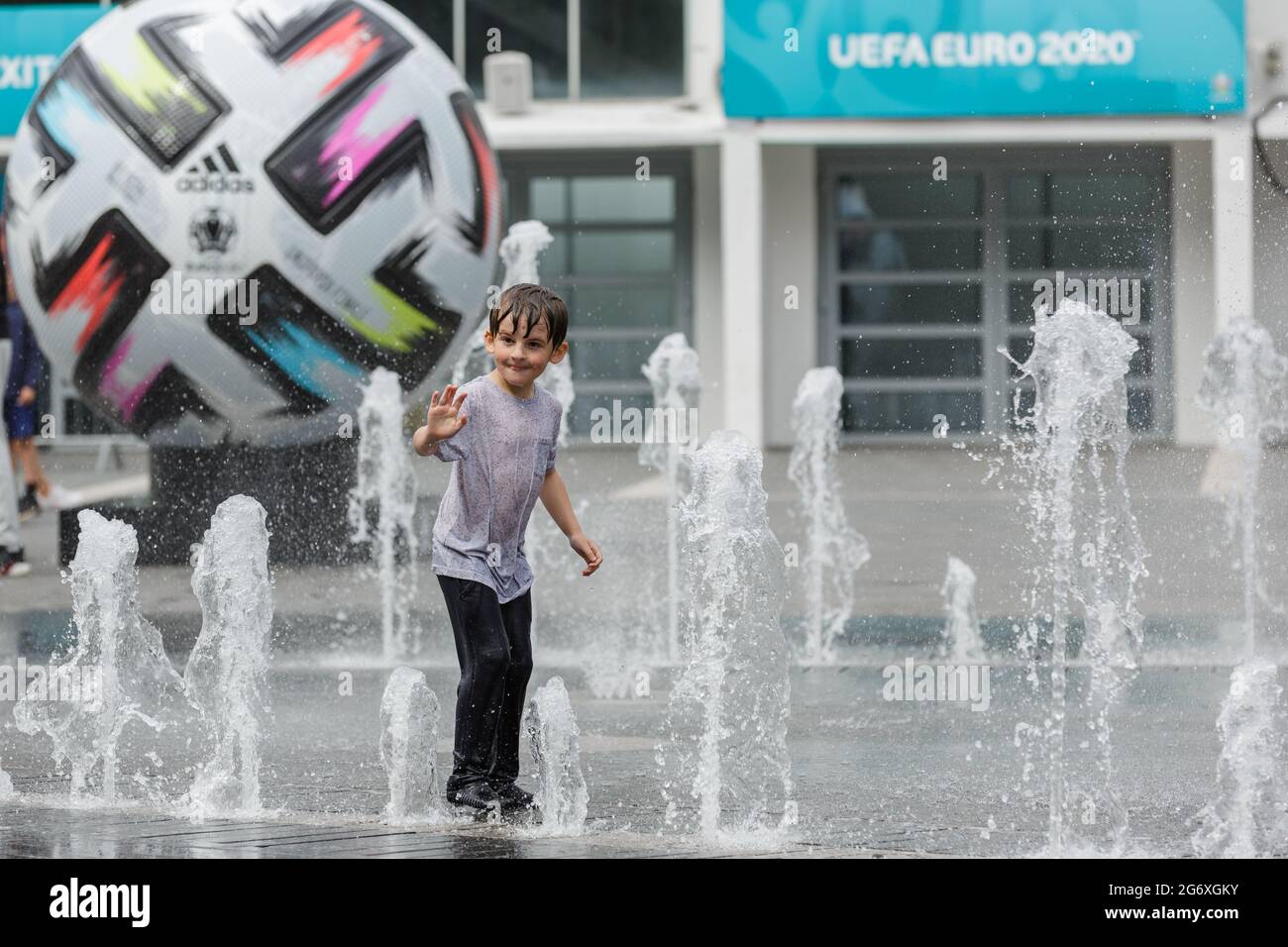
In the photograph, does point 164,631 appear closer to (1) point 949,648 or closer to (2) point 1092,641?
(1) point 949,648

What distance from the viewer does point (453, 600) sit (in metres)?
4.86

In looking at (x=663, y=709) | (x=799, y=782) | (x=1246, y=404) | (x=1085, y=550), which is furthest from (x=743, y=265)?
(x=799, y=782)

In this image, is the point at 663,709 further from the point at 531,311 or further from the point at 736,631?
the point at 531,311

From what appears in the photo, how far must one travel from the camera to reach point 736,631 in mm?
5582

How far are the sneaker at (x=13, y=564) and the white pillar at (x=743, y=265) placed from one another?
10372 millimetres

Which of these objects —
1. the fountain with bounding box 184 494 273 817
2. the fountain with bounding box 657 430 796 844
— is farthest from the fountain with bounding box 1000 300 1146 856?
the fountain with bounding box 184 494 273 817

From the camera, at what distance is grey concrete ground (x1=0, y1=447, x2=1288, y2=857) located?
4.68 meters

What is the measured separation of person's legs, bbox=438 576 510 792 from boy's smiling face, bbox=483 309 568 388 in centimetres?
51

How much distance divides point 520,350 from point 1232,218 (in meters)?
17.9

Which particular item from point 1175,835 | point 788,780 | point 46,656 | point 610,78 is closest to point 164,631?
point 46,656

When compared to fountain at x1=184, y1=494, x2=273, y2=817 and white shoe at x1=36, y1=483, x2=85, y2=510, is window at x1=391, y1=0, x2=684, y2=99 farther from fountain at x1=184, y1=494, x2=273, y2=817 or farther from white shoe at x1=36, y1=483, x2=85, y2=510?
fountain at x1=184, y1=494, x2=273, y2=817

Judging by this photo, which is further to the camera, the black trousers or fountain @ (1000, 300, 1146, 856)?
fountain @ (1000, 300, 1146, 856)

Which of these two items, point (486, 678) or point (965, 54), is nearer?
point (486, 678)

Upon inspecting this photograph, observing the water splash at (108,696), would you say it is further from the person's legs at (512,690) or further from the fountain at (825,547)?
the fountain at (825,547)
